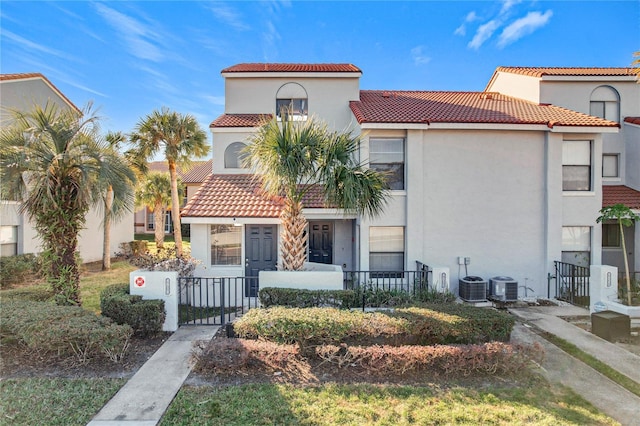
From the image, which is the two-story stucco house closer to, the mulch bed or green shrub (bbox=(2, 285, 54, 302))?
green shrub (bbox=(2, 285, 54, 302))

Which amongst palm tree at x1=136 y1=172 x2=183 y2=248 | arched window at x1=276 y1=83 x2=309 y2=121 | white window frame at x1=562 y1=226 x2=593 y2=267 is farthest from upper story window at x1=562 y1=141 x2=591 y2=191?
palm tree at x1=136 y1=172 x2=183 y2=248

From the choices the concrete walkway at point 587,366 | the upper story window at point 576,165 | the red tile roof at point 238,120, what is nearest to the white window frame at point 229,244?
the red tile roof at point 238,120

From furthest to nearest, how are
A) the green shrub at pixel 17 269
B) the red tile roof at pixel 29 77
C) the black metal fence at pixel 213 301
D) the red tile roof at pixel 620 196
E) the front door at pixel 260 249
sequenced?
the red tile roof at pixel 29 77
the green shrub at pixel 17 269
the red tile roof at pixel 620 196
the front door at pixel 260 249
the black metal fence at pixel 213 301

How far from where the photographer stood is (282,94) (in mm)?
14719

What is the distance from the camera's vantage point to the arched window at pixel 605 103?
567 inches

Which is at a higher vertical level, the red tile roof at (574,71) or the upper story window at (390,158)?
the red tile roof at (574,71)

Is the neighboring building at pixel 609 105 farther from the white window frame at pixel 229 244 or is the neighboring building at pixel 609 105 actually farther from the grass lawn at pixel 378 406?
the white window frame at pixel 229 244

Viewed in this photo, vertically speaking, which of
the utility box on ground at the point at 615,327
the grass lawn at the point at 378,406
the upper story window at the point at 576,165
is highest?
the upper story window at the point at 576,165

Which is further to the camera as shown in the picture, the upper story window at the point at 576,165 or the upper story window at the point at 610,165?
the upper story window at the point at 610,165

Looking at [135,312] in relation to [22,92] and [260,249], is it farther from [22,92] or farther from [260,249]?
[22,92]

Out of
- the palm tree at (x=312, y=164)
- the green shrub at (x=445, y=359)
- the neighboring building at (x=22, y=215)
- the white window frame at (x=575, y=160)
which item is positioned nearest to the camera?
the green shrub at (x=445, y=359)

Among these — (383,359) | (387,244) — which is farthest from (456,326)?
(387,244)

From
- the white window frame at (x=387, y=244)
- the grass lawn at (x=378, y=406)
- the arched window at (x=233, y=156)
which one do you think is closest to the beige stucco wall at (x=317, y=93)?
the arched window at (x=233, y=156)

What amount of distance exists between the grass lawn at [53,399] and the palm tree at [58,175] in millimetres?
3140
